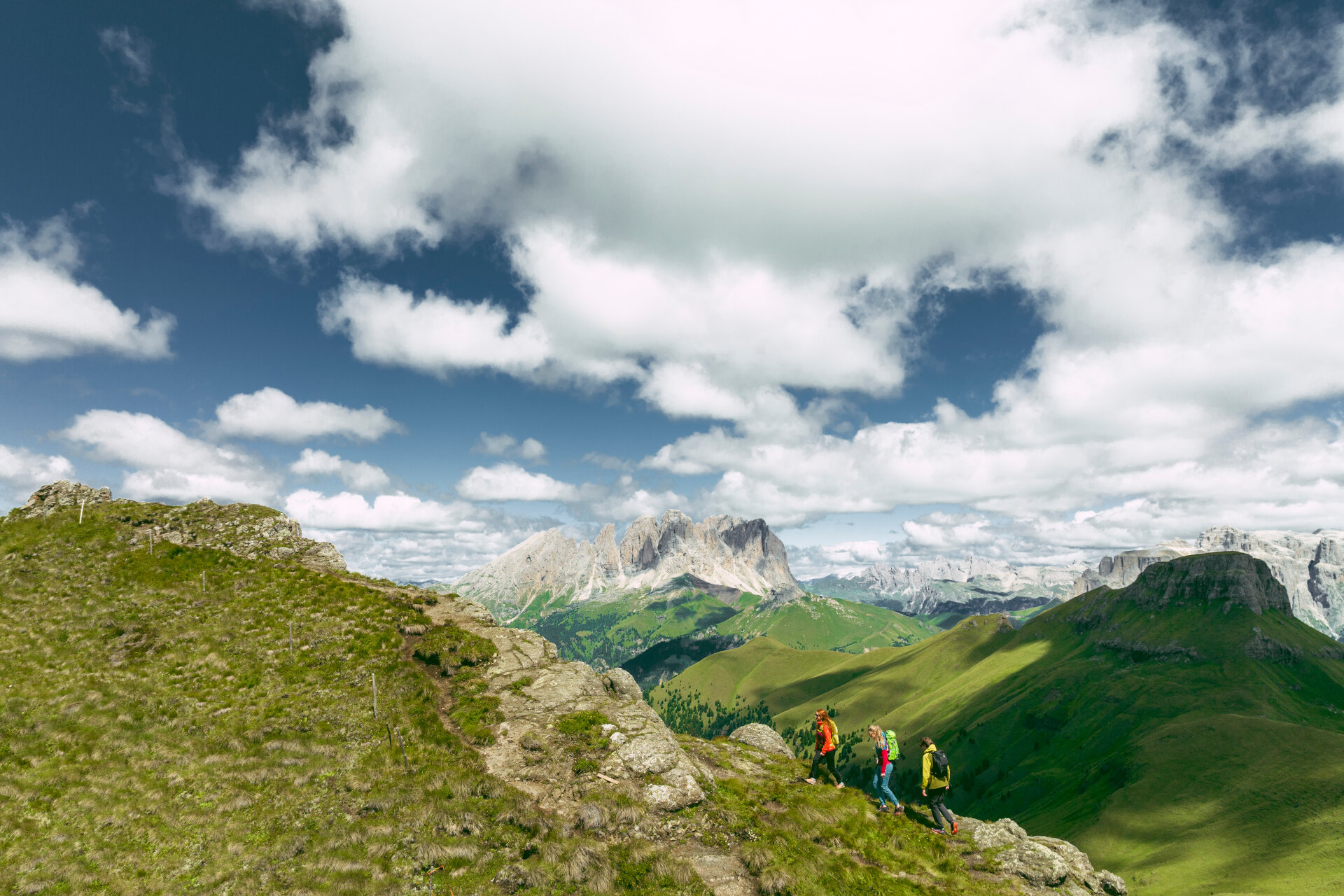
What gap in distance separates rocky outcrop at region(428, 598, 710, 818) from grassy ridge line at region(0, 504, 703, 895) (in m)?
1.93

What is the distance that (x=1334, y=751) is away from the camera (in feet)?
430

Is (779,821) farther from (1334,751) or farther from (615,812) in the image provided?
(1334,751)

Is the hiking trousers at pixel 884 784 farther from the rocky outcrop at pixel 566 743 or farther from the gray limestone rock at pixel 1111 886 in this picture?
the rocky outcrop at pixel 566 743

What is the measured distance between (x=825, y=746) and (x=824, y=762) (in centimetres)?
220

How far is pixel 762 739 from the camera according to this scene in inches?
1635

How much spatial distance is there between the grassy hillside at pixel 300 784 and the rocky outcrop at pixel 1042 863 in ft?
4.49

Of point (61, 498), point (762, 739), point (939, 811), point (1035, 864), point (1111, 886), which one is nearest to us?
point (1035, 864)

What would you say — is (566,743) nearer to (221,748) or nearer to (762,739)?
(221,748)

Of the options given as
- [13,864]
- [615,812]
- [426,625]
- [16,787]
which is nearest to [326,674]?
[426,625]

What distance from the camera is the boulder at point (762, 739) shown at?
1566 inches

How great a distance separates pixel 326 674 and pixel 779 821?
102 ft

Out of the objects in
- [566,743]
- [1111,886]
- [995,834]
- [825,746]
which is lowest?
[1111,886]

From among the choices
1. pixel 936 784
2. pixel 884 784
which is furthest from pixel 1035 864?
pixel 884 784

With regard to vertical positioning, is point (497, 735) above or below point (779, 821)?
above
